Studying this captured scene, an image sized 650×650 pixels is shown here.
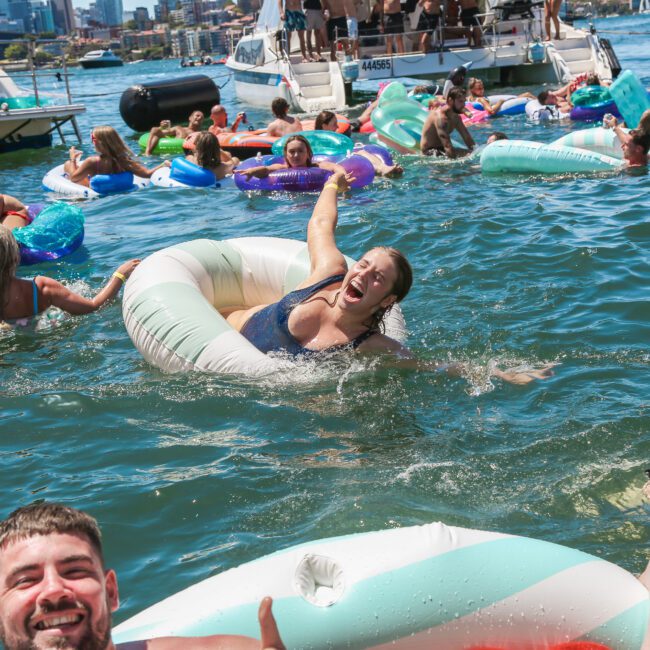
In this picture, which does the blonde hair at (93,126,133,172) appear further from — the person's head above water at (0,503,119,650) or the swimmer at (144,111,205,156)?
the person's head above water at (0,503,119,650)

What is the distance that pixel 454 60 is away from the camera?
1859cm

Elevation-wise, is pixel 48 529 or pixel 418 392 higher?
pixel 48 529

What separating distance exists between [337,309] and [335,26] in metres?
15.3

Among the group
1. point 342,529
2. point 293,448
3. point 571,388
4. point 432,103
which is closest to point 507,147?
point 432,103

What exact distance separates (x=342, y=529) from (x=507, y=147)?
24.8 feet

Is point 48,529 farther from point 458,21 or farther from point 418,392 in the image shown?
point 458,21

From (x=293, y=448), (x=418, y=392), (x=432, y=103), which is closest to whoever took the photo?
(x=293, y=448)

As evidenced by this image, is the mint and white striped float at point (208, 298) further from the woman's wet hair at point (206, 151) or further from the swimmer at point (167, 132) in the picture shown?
the swimmer at point (167, 132)

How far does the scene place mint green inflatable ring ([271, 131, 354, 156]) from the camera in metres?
11.4

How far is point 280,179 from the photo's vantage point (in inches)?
400

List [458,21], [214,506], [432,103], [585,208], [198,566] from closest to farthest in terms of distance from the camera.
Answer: [198,566]
[214,506]
[585,208]
[432,103]
[458,21]

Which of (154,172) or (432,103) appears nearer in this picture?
(154,172)

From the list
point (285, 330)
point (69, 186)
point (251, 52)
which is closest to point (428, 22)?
point (251, 52)

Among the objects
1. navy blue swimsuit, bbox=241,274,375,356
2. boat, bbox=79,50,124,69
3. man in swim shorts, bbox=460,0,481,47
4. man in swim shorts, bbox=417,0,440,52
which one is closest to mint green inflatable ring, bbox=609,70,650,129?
man in swim shorts, bbox=417,0,440,52
